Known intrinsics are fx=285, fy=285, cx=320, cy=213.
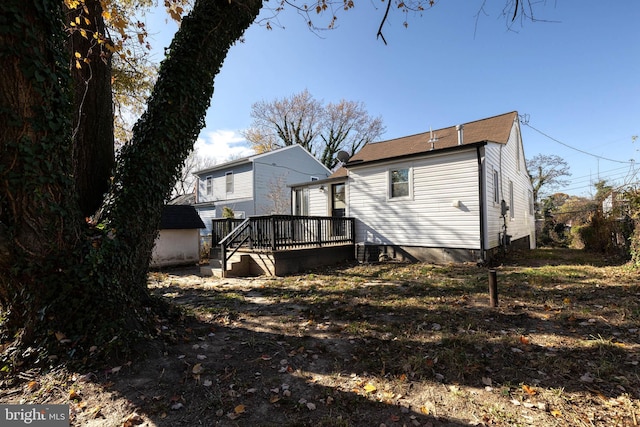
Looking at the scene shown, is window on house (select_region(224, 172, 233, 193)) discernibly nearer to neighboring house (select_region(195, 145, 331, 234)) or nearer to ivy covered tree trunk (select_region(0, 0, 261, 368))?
neighboring house (select_region(195, 145, 331, 234))

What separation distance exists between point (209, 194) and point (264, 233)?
12650 mm

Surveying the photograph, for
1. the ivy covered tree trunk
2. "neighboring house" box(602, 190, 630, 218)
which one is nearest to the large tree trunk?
the ivy covered tree trunk

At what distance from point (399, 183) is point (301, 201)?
202 inches

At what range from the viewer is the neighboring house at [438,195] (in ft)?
27.9

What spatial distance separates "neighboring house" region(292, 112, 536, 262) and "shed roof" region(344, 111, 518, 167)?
0.03 meters

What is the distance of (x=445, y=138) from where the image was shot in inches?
447

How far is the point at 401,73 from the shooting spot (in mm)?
11617

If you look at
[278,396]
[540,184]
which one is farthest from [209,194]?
[540,184]

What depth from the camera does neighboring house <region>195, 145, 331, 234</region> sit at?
57.3ft

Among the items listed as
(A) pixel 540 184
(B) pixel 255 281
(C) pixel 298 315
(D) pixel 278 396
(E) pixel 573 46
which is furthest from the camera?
(A) pixel 540 184

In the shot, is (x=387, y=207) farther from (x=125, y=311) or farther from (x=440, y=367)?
(x=125, y=311)

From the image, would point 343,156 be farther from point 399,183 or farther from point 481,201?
point 481,201

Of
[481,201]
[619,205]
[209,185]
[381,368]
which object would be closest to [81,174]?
[381,368]

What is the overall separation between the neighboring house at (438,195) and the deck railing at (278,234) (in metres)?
1.67
